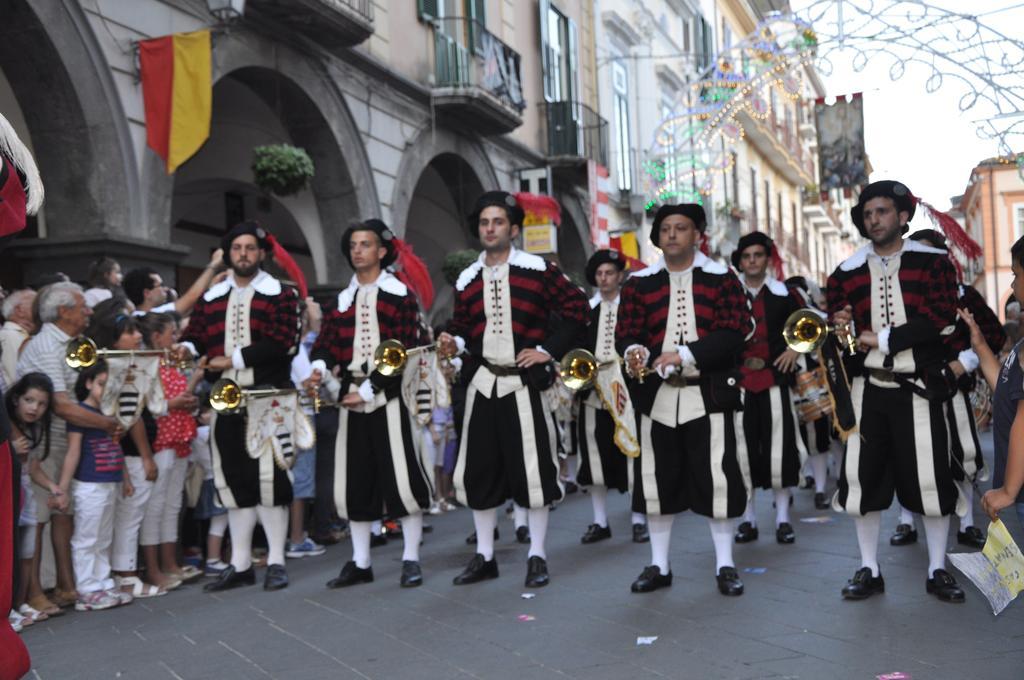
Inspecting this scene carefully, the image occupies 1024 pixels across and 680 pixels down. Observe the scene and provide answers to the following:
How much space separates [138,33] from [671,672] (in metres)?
8.04

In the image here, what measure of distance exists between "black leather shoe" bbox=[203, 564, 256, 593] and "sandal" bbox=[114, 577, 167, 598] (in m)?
0.31

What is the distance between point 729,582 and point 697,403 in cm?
97

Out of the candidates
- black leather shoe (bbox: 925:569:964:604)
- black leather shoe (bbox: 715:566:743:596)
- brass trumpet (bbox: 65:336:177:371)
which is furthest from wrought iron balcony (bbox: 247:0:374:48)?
black leather shoe (bbox: 925:569:964:604)

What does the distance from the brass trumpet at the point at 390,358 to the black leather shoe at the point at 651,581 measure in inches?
72.3

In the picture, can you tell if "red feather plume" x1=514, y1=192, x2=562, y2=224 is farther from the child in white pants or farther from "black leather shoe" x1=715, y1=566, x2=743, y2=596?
the child in white pants

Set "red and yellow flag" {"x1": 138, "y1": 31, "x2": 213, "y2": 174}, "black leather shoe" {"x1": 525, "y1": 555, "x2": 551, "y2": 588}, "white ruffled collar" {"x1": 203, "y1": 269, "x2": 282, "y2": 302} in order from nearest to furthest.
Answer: "black leather shoe" {"x1": 525, "y1": 555, "x2": 551, "y2": 588} < "white ruffled collar" {"x1": 203, "y1": 269, "x2": 282, "y2": 302} < "red and yellow flag" {"x1": 138, "y1": 31, "x2": 213, "y2": 174}

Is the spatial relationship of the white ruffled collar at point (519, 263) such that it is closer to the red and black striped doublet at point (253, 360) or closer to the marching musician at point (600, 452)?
the red and black striped doublet at point (253, 360)

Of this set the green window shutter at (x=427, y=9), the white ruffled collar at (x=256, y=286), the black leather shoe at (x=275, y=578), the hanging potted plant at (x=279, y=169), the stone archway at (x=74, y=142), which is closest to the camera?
the black leather shoe at (x=275, y=578)

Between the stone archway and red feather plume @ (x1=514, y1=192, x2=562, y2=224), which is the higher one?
the stone archway

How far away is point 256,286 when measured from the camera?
6965 mm

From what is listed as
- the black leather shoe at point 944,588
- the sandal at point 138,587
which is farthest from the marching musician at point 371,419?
the black leather shoe at point 944,588

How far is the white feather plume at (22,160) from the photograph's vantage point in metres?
3.12

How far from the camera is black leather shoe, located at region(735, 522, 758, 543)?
798 cm

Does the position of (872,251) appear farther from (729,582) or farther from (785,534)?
(785,534)
